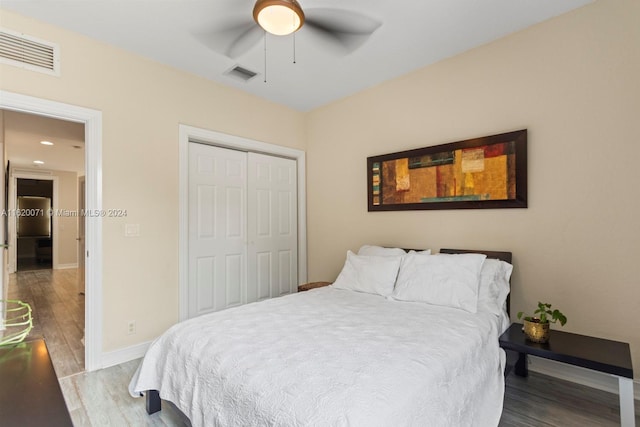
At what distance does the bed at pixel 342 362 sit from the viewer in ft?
3.89

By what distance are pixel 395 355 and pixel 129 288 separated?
97.6 inches

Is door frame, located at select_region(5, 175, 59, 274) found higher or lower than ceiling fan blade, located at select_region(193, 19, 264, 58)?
lower

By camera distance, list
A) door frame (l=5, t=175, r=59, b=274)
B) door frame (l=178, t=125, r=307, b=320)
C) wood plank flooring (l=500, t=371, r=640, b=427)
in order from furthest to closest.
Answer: door frame (l=5, t=175, r=59, b=274), door frame (l=178, t=125, r=307, b=320), wood plank flooring (l=500, t=371, r=640, b=427)

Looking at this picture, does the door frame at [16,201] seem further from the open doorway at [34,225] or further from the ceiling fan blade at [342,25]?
the ceiling fan blade at [342,25]

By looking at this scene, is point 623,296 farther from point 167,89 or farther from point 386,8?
point 167,89

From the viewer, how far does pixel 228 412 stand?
52.3 inches

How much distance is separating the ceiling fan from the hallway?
2063 mm

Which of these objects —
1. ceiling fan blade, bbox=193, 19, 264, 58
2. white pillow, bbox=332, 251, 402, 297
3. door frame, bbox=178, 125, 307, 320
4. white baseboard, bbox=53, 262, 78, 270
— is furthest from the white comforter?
white baseboard, bbox=53, 262, 78, 270

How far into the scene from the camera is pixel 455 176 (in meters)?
2.96

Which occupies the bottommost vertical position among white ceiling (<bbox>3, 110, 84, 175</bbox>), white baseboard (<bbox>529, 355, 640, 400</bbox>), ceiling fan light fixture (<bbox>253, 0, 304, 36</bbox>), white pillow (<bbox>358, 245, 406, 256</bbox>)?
white baseboard (<bbox>529, 355, 640, 400</bbox>)

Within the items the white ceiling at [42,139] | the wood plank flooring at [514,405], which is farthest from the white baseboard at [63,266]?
the wood plank flooring at [514,405]

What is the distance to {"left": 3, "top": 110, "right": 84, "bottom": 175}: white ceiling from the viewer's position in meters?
4.08

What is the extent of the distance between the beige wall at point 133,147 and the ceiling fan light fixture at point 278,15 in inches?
69.3

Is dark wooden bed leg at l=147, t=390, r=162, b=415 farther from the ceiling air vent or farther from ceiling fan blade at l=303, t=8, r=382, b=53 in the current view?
the ceiling air vent
